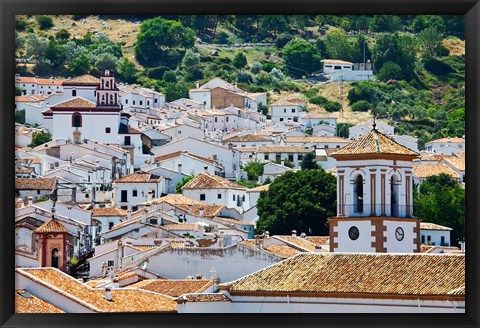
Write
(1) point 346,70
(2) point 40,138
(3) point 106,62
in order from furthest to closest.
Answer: (1) point 346,70 < (3) point 106,62 < (2) point 40,138

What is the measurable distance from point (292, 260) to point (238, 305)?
2005mm

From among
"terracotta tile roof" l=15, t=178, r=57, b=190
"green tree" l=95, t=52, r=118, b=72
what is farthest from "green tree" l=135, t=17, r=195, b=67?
"terracotta tile roof" l=15, t=178, r=57, b=190

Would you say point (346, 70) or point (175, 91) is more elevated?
point (346, 70)

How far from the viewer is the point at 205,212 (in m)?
37.3

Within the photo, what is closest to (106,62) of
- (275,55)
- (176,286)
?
(275,55)

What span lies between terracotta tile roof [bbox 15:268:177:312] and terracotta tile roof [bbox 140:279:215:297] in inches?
47.9

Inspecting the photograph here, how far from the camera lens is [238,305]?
14.5m

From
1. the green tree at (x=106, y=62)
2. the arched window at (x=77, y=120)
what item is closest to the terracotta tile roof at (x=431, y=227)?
the arched window at (x=77, y=120)

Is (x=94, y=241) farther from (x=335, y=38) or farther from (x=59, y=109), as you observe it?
(x=335, y=38)

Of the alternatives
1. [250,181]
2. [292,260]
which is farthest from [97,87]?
[292,260]

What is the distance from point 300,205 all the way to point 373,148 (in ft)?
43.6

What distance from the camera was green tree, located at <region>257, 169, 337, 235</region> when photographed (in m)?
33.7

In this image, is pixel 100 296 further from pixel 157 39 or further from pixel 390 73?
pixel 157 39

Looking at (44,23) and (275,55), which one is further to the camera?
(275,55)
